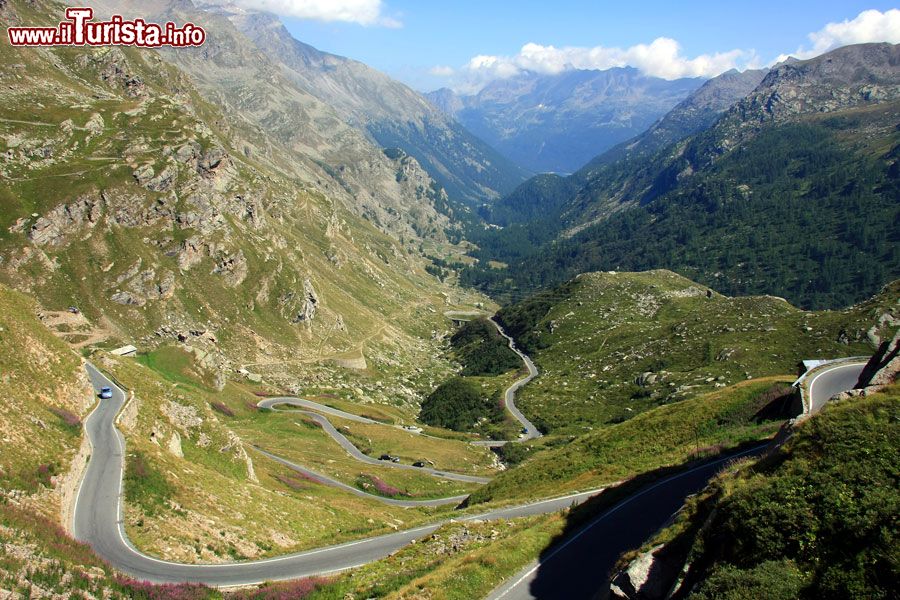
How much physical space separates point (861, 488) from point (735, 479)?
4.12 meters

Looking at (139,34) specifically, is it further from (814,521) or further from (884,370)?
(814,521)

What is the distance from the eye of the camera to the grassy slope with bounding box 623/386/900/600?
1358 centimetres

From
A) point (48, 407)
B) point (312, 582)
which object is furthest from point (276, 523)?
point (48, 407)

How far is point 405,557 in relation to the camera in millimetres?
31609

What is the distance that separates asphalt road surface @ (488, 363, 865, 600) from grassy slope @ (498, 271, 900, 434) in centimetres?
7543

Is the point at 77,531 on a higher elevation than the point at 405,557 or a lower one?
higher

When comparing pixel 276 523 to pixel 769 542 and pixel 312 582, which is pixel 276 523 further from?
pixel 769 542

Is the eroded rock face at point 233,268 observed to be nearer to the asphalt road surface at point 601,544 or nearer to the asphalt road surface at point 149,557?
the asphalt road surface at point 149,557

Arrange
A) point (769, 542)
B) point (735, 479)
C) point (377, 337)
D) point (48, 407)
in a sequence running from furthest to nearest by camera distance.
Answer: point (377, 337) → point (48, 407) → point (735, 479) → point (769, 542)

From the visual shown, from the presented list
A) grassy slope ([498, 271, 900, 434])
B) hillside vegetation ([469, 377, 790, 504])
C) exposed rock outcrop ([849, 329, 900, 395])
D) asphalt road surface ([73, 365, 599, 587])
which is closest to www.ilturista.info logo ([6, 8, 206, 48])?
asphalt road surface ([73, 365, 599, 587])

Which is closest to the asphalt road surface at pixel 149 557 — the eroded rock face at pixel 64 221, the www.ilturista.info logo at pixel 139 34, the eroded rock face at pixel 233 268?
the www.ilturista.info logo at pixel 139 34

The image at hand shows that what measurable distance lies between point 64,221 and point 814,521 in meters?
147

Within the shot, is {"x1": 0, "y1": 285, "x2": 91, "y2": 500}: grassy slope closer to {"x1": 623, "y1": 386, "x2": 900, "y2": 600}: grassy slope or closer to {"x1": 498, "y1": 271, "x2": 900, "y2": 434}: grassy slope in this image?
{"x1": 623, "y1": 386, "x2": 900, "y2": 600}: grassy slope

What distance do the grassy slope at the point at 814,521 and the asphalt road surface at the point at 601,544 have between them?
22.9ft
